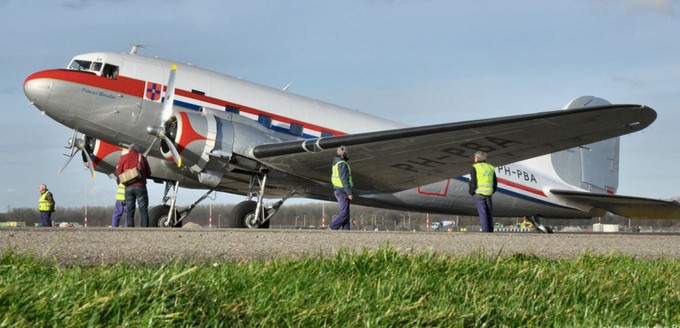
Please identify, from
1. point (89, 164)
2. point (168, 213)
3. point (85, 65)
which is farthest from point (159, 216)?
point (85, 65)

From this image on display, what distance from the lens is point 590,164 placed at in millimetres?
25375

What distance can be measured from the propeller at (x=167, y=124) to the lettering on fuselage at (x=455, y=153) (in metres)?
5.28

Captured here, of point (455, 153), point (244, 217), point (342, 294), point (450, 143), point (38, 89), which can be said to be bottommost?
point (342, 294)

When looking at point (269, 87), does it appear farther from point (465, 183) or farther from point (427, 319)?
point (427, 319)

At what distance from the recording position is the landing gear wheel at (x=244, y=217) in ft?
52.2

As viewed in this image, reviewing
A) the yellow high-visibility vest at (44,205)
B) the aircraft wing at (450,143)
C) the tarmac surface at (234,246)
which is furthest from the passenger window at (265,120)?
the yellow high-visibility vest at (44,205)

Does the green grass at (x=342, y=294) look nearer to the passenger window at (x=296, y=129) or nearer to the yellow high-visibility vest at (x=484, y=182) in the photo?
the yellow high-visibility vest at (x=484, y=182)

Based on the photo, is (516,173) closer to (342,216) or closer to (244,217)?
(244,217)

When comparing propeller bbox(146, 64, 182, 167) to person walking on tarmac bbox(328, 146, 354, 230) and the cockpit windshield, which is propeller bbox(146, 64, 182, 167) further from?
person walking on tarmac bbox(328, 146, 354, 230)

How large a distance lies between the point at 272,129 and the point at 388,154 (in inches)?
113

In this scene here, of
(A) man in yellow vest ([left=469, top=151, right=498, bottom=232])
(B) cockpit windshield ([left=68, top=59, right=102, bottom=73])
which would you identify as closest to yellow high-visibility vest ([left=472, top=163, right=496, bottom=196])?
(A) man in yellow vest ([left=469, top=151, right=498, bottom=232])

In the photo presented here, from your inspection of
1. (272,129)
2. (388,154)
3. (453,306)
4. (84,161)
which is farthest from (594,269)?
(84,161)

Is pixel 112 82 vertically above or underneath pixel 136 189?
above

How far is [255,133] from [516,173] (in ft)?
31.8
